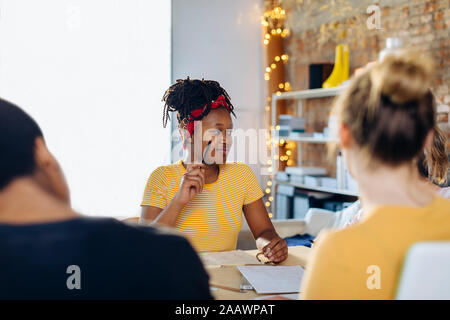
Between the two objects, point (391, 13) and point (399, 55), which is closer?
point (399, 55)

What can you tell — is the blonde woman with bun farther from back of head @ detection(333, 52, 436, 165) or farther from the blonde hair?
the blonde hair

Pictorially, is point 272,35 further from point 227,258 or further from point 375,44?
point 227,258

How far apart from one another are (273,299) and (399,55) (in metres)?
0.66

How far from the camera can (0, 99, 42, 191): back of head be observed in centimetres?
76

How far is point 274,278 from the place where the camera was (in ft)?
4.70

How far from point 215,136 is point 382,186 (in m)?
1.09

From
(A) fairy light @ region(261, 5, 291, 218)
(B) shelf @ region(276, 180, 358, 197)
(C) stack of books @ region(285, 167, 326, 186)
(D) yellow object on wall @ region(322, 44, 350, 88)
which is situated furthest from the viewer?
(A) fairy light @ region(261, 5, 291, 218)

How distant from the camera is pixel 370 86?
2.75 feet

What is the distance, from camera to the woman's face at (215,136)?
1901mm

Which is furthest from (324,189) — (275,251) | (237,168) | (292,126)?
(275,251)

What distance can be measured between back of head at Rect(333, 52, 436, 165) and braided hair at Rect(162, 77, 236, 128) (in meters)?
1.11

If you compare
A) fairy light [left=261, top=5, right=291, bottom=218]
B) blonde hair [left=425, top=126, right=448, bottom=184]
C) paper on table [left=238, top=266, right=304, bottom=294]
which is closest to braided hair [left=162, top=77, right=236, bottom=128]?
paper on table [left=238, top=266, right=304, bottom=294]
